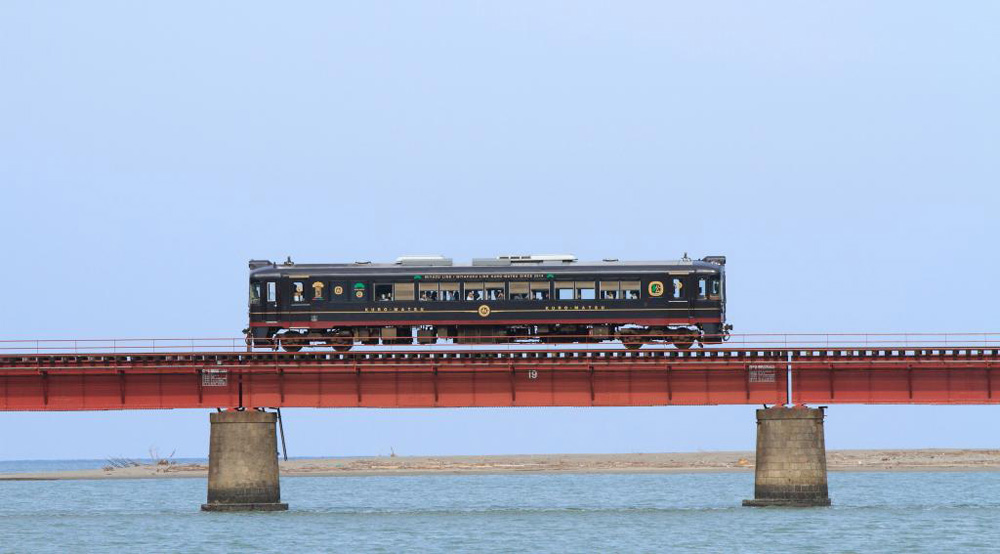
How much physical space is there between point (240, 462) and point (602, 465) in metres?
73.8

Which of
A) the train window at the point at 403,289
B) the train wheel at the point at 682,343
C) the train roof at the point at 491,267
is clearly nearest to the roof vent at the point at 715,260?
the train roof at the point at 491,267

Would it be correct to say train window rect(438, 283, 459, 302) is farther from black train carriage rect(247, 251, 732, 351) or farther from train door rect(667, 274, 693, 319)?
train door rect(667, 274, 693, 319)

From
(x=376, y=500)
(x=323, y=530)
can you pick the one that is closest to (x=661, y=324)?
Result: (x=323, y=530)

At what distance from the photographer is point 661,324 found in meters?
70.3

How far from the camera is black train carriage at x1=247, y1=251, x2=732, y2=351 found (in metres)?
70.4

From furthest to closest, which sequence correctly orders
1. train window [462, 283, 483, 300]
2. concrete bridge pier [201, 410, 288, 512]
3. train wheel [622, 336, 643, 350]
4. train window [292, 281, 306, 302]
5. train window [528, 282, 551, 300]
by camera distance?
1. train window [292, 281, 306, 302]
2. train window [462, 283, 483, 300]
3. train window [528, 282, 551, 300]
4. train wheel [622, 336, 643, 350]
5. concrete bridge pier [201, 410, 288, 512]

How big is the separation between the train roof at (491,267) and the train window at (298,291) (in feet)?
1.52

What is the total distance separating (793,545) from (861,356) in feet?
44.9

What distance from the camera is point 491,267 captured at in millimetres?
71375

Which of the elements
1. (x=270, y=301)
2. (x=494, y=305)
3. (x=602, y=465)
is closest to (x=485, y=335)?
(x=494, y=305)

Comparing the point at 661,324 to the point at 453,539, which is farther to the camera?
the point at 661,324

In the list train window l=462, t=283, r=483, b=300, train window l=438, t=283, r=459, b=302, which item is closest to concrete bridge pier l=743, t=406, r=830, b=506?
train window l=462, t=283, r=483, b=300

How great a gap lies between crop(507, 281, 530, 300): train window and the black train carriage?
44mm

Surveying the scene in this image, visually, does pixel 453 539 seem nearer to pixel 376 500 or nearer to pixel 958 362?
pixel 958 362
